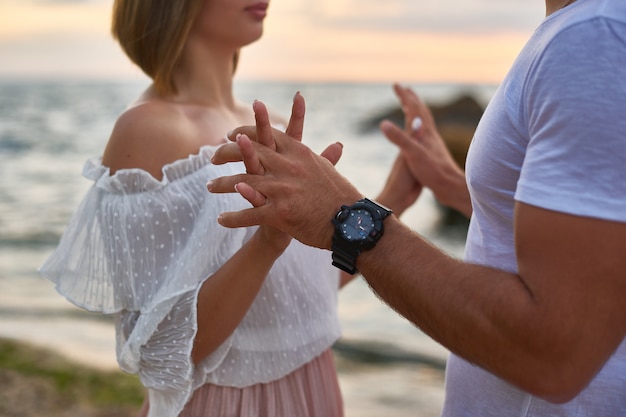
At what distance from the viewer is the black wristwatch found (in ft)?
4.55

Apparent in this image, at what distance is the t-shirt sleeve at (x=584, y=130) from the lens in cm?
115

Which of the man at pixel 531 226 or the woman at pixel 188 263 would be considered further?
the woman at pixel 188 263

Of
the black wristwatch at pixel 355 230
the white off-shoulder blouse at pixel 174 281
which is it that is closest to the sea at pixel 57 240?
the white off-shoulder blouse at pixel 174 281

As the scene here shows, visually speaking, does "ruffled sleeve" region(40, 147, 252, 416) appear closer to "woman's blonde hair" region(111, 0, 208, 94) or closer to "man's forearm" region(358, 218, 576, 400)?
"woman's blonde hair" region(111, 0, 208, 94)

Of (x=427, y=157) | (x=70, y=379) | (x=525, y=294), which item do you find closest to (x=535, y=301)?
(x=525, y=294)

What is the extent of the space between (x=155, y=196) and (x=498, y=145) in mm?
1132

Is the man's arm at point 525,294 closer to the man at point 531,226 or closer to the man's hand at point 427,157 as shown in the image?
the man at point 531,226

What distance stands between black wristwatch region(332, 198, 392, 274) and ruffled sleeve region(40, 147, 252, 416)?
781 millimetres

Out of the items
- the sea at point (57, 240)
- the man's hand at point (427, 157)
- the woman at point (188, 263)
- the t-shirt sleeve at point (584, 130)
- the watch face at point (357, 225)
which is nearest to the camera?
the t-shirt sleeve at point (584, 130)

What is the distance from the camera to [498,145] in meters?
1.41

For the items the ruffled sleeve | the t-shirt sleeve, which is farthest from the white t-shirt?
the ruffled sleeve

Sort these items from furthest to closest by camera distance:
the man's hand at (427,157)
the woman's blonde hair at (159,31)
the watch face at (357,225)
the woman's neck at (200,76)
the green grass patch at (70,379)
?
the green grass patch at (70,379)
the man's hand at (427,157)
the woman's neck at (200,76)
the woman's blonde hair at (159,31)
the watch face at (357,225)

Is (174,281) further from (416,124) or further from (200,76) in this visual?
(416,124)

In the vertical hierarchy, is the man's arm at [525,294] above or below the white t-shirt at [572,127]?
below
